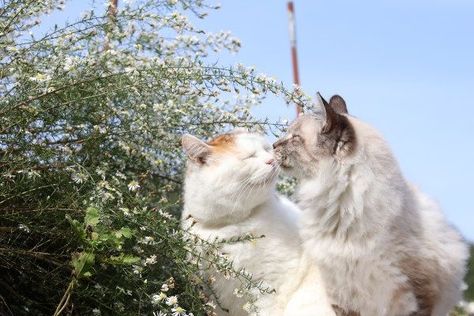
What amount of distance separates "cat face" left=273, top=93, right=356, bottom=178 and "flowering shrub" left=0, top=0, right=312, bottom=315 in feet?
1.46

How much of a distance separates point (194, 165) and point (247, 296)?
73cm

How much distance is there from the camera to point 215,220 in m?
4.09

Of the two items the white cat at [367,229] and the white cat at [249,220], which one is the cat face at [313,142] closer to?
the white cat at [367,229]

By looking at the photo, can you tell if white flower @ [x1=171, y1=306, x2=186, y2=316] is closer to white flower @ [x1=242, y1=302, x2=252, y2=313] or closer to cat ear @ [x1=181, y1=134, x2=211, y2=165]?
white flower @ [x1=242, y1=302, x2=252, y2=313]

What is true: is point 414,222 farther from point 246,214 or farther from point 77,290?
point 77,290

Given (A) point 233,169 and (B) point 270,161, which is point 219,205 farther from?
(B) point 270,161

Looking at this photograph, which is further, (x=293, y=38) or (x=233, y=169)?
(x=293, y=38)

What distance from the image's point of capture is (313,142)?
3779 mm

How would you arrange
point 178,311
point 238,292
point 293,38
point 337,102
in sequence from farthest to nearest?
point 293,38, point 337,102, point 238,292, point 178,311

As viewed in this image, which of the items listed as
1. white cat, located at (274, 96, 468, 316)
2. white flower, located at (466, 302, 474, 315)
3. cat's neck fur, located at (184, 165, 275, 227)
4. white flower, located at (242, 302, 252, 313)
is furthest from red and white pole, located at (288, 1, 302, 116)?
white flower, located at (242, 302, 252, 313)

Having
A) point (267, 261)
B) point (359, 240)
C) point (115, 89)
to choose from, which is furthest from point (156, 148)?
point (359, 240)

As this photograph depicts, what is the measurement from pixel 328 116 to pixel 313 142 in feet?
0.52

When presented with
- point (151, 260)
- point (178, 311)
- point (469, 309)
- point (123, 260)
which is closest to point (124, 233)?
point (123, 260)

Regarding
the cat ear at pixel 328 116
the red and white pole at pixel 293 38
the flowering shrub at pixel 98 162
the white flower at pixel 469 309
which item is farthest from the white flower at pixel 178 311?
the red and white pole at pixel 293 38
